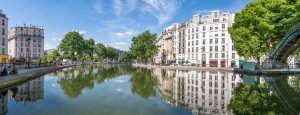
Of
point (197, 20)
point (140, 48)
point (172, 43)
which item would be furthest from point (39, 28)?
point (197, 20)

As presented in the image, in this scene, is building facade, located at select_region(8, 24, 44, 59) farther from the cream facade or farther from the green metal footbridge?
the green metal footbridge

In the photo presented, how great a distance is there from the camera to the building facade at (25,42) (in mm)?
127375

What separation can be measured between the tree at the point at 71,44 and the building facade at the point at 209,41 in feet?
184

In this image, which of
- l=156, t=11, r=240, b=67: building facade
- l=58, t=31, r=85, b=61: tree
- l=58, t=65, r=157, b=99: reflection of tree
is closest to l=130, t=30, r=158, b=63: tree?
l=156, t=11, r=240, b=67: building facade

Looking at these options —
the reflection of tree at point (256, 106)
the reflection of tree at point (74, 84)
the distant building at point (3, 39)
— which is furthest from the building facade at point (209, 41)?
the reflection of tree at point (256, 106)

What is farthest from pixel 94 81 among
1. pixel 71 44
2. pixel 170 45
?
pixel 71 44

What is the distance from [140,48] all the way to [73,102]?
111m

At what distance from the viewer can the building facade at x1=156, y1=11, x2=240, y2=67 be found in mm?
95875

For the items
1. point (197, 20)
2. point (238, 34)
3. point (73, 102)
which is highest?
point (197, 20)

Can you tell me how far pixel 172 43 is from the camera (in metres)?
130

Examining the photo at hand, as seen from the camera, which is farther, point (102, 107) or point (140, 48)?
point (140, 48)

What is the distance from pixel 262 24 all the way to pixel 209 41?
58.0 m

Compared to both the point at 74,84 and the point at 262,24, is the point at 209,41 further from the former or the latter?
the point at 74,84

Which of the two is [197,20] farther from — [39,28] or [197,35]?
[39,28]
